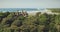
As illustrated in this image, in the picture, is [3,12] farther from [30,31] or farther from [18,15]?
[30,31]

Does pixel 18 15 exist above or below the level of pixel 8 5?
below

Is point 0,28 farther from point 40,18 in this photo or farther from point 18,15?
point 40,18

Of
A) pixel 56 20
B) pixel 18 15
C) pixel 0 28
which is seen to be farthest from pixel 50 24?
pixel 0 28

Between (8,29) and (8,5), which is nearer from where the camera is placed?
(8,29)

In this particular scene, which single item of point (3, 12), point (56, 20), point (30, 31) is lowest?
point (30, 31)

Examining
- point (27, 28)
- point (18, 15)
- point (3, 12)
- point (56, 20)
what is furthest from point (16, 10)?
point (56, 20)

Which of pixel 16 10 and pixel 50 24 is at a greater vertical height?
pixel 16 10
